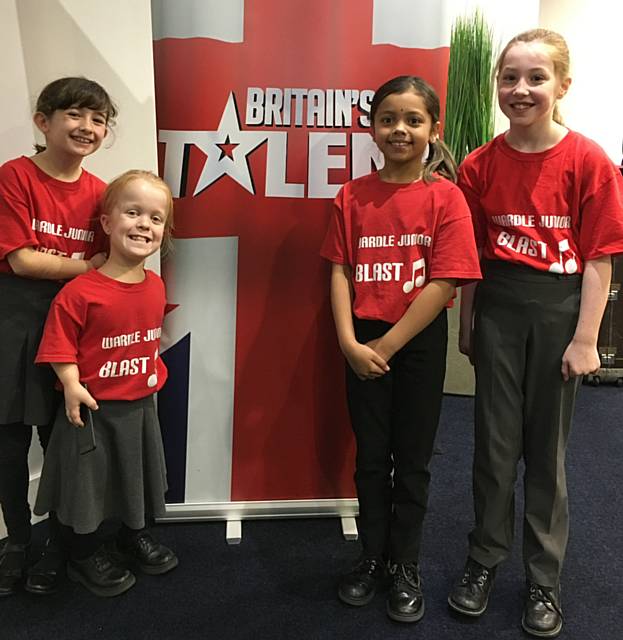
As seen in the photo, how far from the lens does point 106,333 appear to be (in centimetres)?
154

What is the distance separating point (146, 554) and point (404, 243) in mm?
1189

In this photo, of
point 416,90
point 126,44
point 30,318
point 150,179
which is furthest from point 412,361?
point 126,44

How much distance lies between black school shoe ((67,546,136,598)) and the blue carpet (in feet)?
0.08

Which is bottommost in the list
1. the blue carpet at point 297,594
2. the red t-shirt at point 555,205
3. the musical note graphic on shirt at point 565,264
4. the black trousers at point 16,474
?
the blue carpet at point 297,594

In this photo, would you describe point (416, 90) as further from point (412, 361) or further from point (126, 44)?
point (126, 44)

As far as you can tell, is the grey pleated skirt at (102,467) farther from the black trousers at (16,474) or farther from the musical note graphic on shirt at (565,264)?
the musical note graphic on shirt at (565,264)

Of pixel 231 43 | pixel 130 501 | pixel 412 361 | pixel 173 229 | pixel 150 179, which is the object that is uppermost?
pixel 231 43

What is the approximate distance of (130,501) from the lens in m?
1.64

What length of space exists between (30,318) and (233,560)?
937mm

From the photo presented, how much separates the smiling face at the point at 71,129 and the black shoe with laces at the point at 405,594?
1.37m

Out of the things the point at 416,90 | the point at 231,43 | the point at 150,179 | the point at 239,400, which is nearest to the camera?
the point at 416,90

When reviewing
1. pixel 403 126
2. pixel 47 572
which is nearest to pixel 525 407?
pixel 403 126

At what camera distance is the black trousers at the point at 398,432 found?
5.23ft

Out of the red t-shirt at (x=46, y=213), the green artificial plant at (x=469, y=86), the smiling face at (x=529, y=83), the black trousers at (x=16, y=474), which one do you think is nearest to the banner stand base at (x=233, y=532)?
the black trousers at (x=16, y=474)
